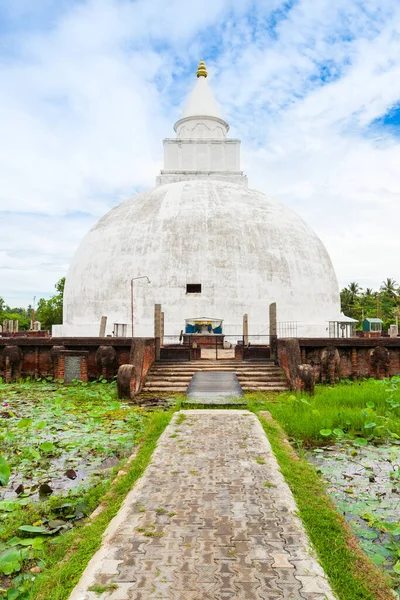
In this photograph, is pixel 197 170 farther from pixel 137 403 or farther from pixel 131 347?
pixel 137 403

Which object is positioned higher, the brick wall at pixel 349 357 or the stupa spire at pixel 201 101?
the stupa spire at pixel 201 101

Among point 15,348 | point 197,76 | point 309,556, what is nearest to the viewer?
point 309,556

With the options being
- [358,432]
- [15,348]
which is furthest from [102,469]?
[15,348]

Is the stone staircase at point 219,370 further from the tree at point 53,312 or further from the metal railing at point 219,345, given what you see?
the tree at point 53,312

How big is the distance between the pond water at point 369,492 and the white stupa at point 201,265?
12259mm

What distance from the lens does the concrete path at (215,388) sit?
7039 millimetres

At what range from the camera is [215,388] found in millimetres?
7941

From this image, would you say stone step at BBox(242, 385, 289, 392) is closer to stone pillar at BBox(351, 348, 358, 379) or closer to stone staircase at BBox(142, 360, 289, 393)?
stone staircase at BBox(142, 360, 289, 393)

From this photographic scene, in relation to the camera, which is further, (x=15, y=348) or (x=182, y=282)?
(x=182, y=282)

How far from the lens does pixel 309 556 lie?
98.1 inches

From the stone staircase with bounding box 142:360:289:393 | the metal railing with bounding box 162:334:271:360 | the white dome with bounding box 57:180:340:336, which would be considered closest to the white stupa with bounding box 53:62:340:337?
the white dome with bounding box 57:180:340:336

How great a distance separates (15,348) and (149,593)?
8.63m

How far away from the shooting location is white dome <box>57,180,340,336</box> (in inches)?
689

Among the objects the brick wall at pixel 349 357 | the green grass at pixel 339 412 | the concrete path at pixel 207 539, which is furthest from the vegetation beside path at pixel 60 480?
the brick wall at pixel 349 357
